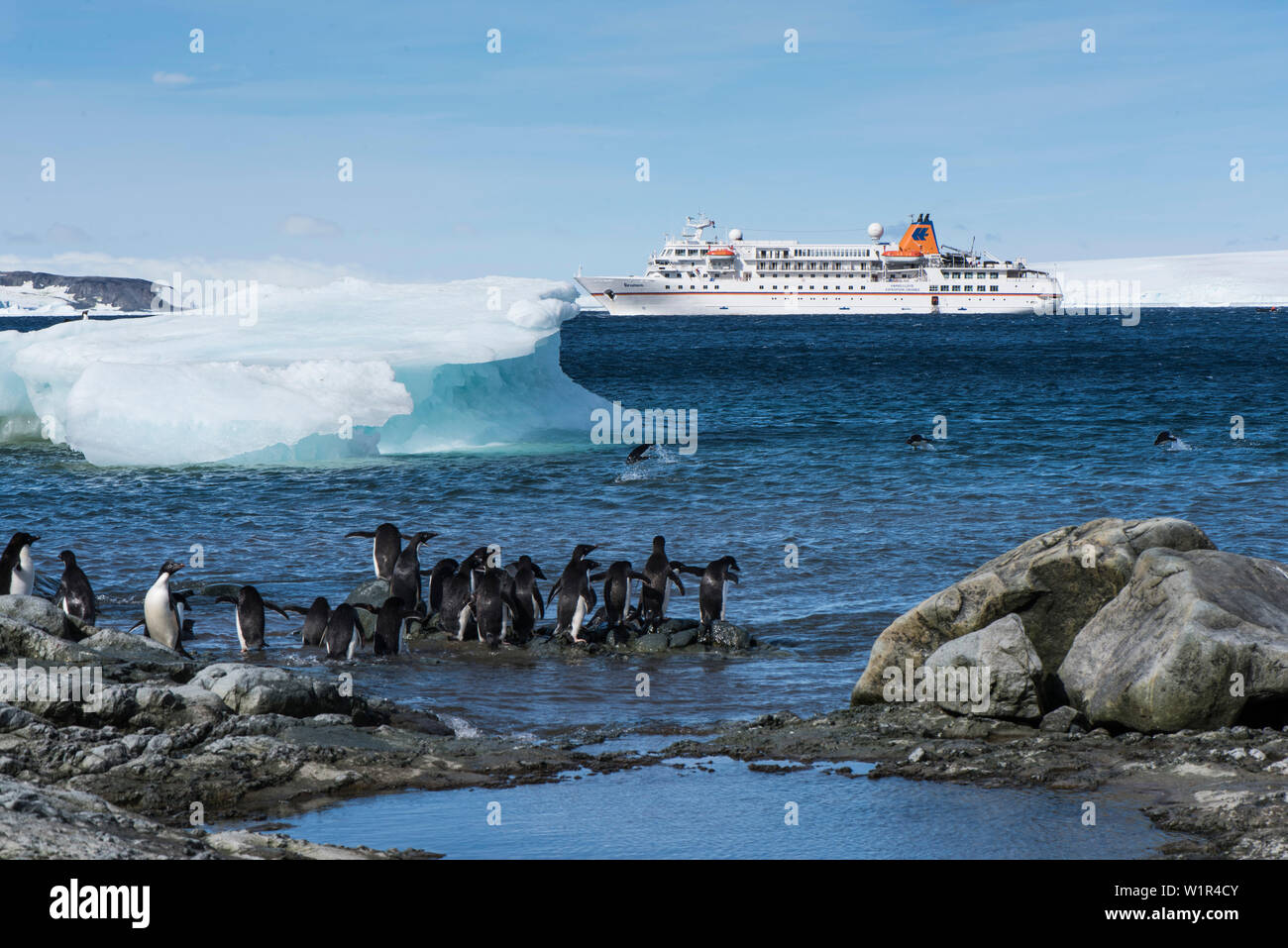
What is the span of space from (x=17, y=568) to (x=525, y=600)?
171 inches

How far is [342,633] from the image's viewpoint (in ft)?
35.1

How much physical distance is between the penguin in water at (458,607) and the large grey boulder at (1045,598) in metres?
4.16

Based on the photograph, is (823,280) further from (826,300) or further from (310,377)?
(310,377)

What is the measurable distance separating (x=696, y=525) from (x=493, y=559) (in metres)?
5.69

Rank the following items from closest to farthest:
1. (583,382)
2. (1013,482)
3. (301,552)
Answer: (301,552) → (1013,482) → (583,382)

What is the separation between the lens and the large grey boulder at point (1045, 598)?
29.2ft

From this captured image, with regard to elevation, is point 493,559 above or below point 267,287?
below

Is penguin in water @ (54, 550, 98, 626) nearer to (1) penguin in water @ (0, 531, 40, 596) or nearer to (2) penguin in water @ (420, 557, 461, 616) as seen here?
(1) penguin in water @ (0, 531, 40, 596)

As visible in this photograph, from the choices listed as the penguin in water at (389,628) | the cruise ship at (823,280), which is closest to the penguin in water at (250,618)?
the penguin in water at (389,628)

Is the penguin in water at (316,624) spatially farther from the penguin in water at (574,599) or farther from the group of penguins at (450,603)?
the penguin in water at (574,599)
